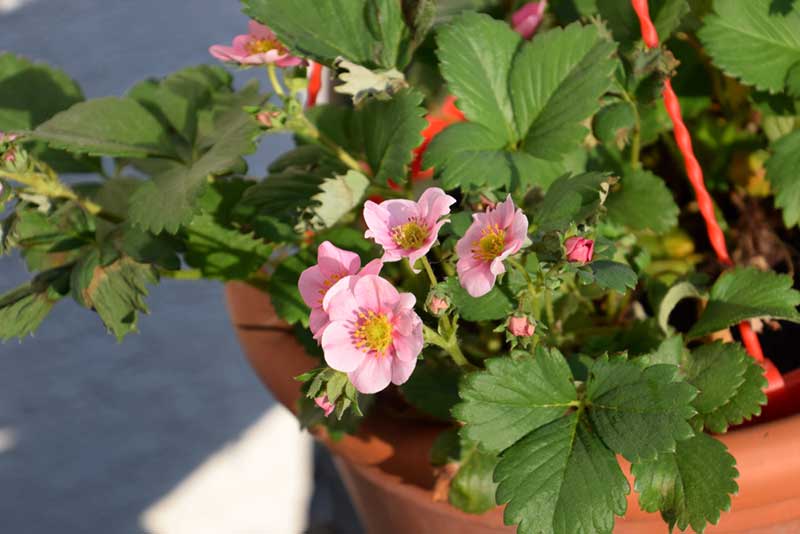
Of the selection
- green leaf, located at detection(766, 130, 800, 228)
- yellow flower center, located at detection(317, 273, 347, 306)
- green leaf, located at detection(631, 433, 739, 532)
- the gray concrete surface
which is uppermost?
yellow flower center, located at detection(317, 273, 347, 306)

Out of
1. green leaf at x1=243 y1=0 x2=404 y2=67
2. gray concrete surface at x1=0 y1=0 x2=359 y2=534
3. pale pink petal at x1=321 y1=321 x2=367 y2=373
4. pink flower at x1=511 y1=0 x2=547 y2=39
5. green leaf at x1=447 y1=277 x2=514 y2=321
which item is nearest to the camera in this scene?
pale pink petal at x1=321 y1=321 x2=367 y2=373

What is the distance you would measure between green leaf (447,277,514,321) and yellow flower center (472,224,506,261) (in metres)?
0.07

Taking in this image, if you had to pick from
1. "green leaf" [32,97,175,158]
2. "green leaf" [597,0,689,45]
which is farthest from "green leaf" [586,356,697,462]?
"green leaf" [32,97,175,158]

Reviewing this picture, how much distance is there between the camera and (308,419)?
82cm

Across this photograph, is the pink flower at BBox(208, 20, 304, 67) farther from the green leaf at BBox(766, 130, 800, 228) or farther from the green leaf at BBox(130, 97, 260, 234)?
the green leaf at BBox(766, 130, 800, 228)

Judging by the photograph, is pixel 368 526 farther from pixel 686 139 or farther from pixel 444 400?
pixel 686 139

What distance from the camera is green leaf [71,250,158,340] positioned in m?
0.76

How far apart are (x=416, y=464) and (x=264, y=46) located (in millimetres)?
367

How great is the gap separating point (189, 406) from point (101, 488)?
0.64ft

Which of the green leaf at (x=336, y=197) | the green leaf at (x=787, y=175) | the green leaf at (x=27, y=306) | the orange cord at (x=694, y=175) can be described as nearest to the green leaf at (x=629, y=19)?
the orange cord at (x=694, y=175)

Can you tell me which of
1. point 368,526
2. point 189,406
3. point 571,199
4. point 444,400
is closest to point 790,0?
point 571,199

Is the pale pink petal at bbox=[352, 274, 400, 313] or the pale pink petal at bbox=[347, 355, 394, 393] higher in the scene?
the pale pink petal at bbox=[352, 274, 400, 313]

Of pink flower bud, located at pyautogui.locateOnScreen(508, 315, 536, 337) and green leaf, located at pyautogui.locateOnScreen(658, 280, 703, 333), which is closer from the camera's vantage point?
pink flower bud, located at pyautogui.locateOnScreen(508, 315, 536, 337)

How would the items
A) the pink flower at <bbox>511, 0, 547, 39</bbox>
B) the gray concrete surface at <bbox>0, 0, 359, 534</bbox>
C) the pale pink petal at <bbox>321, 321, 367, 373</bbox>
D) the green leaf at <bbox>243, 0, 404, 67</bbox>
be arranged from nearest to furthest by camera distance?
the pale pink petal at <bbox>321, 321, 367, 373</bbox> < the green leaf at <bbox>243, 0, 404, 67</bbox> < the pink flower at <bbox>511, 0, 547, 39</bbox> < the gray concrete surface at <bbox>0, 0, 359, 534</bbox>
